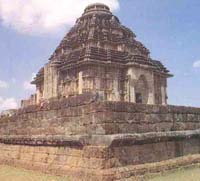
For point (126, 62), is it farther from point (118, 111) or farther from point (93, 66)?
point (118, 111)

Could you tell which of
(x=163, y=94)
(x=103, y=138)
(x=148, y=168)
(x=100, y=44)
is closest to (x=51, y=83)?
(x=100, y=44)

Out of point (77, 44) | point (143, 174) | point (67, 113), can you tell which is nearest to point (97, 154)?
point (143, 174)

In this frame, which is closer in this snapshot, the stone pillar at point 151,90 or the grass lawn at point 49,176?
the grass lawn at point 49,176

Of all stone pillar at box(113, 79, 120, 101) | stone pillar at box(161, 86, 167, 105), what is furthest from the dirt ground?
stone pillar at box(161, 86, 167, 105)

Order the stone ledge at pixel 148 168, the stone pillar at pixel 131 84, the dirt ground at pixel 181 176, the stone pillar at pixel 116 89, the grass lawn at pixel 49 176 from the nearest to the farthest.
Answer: the stone ledge at pixel 148 168 < the dirt ground at pixel 181 176 < the grass lawn at pixel 49 176 < the stone pillar at pixel 116 89 < the stone pillar at pixel 131 84

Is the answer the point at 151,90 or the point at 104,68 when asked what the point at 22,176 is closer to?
the point at 104,68

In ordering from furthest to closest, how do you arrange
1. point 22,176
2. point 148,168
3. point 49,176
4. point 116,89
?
point 116,89
point 22,176
point 49,176
point 148,168

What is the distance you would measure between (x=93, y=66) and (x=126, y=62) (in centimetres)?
230

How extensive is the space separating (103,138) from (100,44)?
1511 centimetres

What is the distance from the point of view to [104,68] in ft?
67.9

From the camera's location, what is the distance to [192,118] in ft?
34.4

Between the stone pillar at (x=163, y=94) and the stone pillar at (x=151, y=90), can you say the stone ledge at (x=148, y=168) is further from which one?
the stone pillar at (x=163, y=94)

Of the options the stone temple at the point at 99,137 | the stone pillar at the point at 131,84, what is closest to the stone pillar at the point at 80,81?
the stone pillar at the point at 131,84

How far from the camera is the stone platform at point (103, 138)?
725 cm
